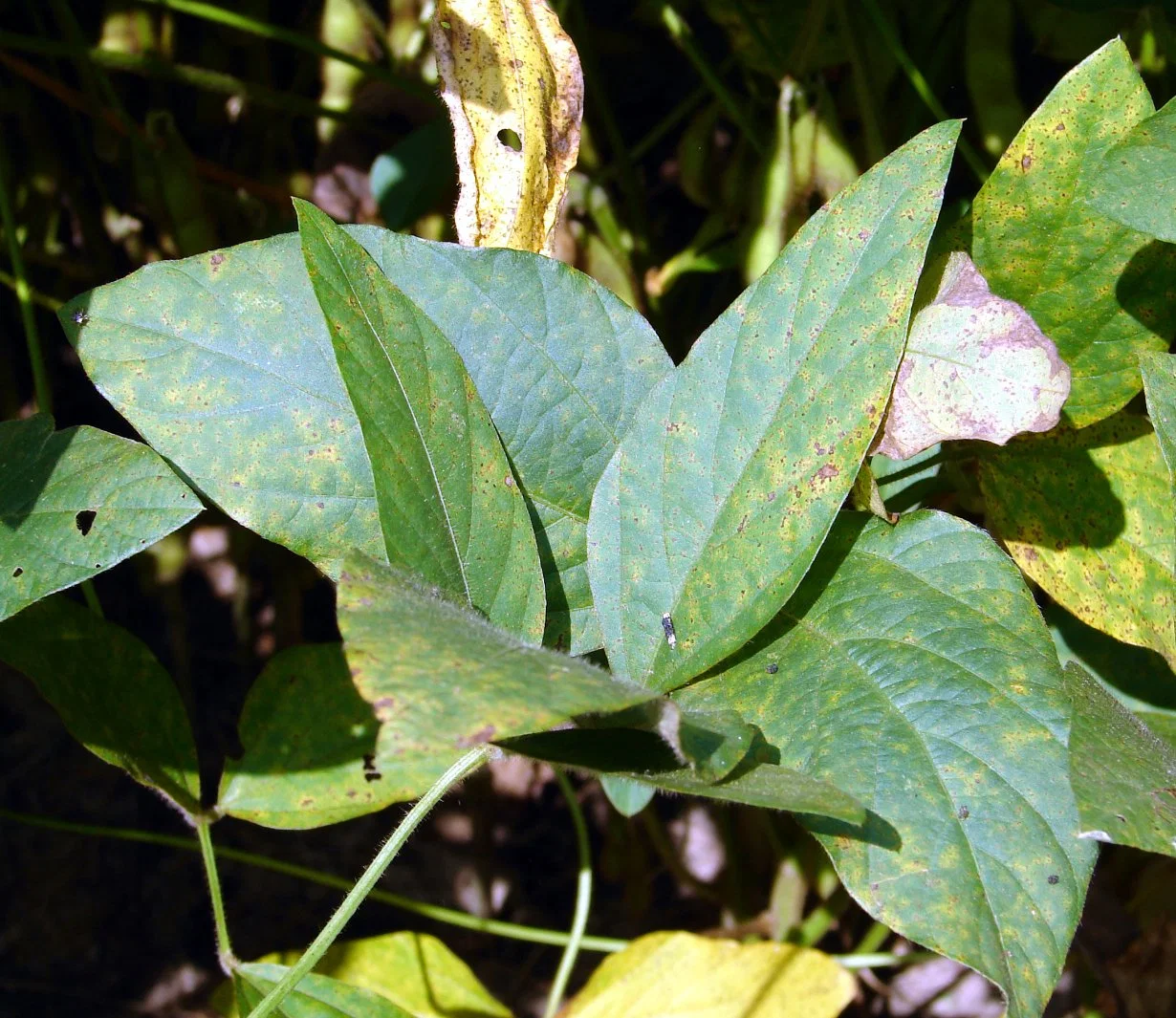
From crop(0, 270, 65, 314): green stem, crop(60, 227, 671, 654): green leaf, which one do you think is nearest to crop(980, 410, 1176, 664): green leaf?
crop(60, 227, 671, 654): green leaf

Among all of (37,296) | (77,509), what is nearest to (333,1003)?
(77,509)

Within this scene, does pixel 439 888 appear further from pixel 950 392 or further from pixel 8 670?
pixel 950 392

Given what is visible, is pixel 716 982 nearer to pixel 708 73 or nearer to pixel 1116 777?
pixel 1116 777

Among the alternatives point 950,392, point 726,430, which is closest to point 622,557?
point 726,430

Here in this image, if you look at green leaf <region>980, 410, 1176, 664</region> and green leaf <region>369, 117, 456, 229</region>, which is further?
green leaf <region>369, 117, 456, 229</region>

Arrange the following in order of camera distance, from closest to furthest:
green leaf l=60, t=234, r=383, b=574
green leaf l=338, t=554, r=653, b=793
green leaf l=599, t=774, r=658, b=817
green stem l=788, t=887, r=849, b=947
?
1. green leaf l=338, t=554, r=653, b=793
2. green leaf l=60, t=234, r=383, b=574
3. green leaf l=599, t=774, r=658, b=817
4. green stem l=788, t=887, r=849, b=947

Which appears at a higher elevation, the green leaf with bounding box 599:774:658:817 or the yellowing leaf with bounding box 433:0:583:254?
the yellowing leaf with bounding box 433:0:583:254

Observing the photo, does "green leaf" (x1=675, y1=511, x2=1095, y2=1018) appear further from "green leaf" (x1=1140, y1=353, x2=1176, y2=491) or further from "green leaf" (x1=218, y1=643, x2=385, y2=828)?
"green leaf" (x1=218, y1=643, x2=385, y2=828)

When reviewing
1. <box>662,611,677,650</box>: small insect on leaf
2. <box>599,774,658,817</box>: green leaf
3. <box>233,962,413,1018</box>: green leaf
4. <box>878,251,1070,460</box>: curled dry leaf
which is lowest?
<box>233,962,413,1018</box>: green leaf
